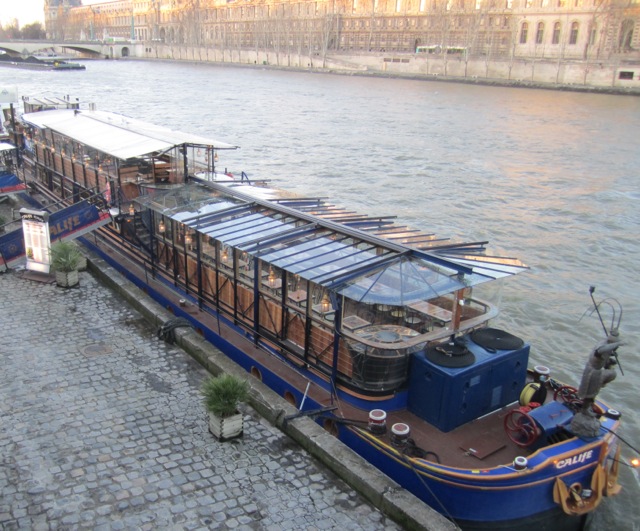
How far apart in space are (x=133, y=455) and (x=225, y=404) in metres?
1.35

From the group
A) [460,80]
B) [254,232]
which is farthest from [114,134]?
[460,80]

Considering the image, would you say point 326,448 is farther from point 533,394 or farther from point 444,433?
point 533,394

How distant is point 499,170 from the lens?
1447 inches

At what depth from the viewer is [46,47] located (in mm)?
132000

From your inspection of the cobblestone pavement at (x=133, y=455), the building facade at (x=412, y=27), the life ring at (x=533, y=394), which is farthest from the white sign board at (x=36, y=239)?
the building facade at (x=412, y=27)

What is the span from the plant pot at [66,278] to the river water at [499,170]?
10.8 meters

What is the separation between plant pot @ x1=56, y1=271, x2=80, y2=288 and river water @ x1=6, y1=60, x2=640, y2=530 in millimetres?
10802

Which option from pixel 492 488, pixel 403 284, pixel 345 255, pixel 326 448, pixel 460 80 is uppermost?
pixel 345 255

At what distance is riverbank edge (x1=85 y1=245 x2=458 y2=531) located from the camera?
7.45 metres

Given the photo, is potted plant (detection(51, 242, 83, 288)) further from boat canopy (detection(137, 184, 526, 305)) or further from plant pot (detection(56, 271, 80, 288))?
boat canopy (detection(137, 184, 526, 305))

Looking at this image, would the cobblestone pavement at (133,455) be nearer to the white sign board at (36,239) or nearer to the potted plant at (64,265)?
the potted plant at (64,265)

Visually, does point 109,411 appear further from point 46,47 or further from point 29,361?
point 46,47

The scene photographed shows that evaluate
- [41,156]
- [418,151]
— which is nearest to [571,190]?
[418,151]

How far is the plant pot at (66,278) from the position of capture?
13.9 meters
